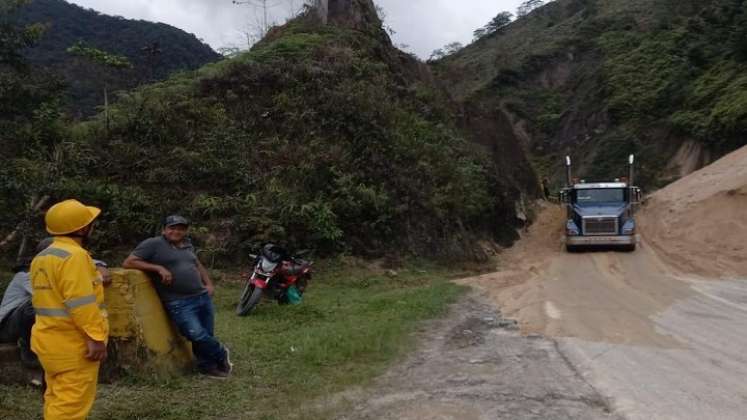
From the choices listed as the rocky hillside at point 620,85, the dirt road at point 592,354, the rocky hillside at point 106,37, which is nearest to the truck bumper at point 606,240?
the dirt road at point 592,354

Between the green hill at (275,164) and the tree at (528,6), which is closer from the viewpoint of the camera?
the green hill at (275,164)

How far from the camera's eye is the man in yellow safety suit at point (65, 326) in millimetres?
4086

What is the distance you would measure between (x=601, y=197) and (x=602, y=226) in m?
1.97

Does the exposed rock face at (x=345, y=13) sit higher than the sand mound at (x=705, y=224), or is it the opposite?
the exposed rock face at (x=345, y=13)

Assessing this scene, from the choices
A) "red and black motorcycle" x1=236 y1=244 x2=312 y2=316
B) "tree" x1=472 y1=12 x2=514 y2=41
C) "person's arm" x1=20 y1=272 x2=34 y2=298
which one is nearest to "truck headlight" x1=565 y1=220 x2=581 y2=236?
"red and black motorcycle" x1=236 y1=244 x2=312 y2=316

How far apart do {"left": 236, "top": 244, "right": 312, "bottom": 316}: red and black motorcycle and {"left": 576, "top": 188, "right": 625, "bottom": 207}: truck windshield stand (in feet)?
50.7

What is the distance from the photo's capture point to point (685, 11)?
6669 centimetres

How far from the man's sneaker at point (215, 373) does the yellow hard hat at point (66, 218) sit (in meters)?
2.63

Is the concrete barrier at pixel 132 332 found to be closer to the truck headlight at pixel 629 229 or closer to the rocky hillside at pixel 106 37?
the truck headlight at pixel 629 229

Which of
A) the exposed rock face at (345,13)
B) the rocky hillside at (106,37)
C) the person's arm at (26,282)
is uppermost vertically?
the rocky hillside at (106,37)

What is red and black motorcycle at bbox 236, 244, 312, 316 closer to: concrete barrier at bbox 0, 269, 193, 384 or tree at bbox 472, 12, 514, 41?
concrete barrier at bbox 0, 269, 193, 384

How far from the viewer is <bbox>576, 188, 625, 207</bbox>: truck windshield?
23188 millimetres

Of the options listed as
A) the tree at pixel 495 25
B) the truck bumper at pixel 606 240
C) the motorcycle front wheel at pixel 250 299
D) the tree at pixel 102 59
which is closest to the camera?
the motorcycle front wheel at pixel 250 299

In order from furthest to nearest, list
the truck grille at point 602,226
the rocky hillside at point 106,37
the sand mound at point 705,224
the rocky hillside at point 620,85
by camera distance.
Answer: the rocky hillside at point 620,85 < the rocky hillside at point 106,37 < the truck grille at point 602,226 < the sand mound at point 705,224
